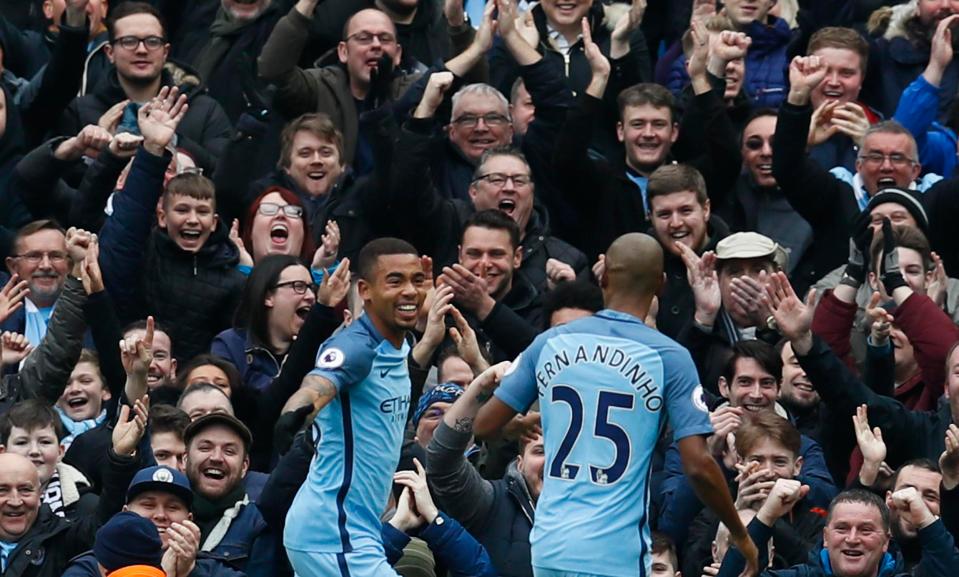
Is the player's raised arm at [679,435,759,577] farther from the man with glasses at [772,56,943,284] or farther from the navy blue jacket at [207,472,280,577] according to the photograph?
the man with glasses at [772,56,943,284]

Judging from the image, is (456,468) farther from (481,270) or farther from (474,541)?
(481,270)

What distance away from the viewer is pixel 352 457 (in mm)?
12242

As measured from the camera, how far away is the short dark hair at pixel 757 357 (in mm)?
14609

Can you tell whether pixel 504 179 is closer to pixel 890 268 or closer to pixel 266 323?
pixel 266 323

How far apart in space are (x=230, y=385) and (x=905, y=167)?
4428 millimetres

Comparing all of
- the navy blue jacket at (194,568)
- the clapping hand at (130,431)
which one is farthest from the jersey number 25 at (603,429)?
the clapping hand at (130,431)

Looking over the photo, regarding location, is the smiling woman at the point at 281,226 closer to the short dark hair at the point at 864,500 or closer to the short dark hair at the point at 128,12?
the short dark hair at the point at 128,12

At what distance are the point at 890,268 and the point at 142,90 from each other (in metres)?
5.37

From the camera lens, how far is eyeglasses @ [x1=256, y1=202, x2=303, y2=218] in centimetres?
1616

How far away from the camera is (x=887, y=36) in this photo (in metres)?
18.5

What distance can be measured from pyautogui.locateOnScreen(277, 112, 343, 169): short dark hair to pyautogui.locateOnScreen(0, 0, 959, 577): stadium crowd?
0.02m

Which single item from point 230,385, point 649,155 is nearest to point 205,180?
point 230,385

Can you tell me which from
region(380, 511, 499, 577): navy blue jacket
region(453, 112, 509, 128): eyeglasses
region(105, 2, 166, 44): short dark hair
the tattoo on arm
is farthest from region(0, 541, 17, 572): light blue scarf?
region(105, 2, 166, 44): short dark hair

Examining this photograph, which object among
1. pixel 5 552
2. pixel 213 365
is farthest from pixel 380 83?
pixel 5 552
